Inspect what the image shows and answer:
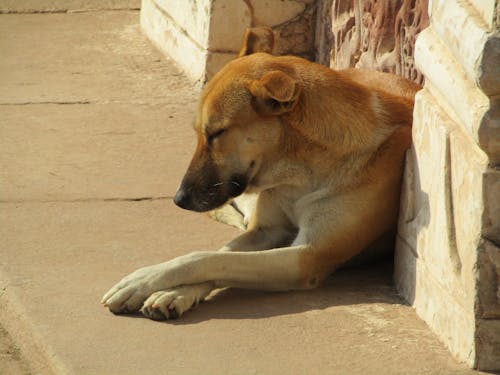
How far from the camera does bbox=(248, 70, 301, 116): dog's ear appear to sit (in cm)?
487

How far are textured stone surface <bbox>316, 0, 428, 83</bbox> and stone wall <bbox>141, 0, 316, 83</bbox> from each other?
15 centimetres

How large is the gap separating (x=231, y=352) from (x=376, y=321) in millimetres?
674

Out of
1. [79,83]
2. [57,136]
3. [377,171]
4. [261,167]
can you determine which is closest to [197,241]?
[261,167]

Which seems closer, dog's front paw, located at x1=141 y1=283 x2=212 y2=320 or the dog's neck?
dog's front paw, located at x1=141 y1=283 x2=212 y2=320

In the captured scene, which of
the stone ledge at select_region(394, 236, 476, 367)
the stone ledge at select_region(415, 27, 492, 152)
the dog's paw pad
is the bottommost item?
the dog's paw pad

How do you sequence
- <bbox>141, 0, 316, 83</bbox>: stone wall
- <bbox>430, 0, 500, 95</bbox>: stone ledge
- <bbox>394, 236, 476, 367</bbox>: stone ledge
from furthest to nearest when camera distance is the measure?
<bbox>141, 0, 316, 83</bbox>: stone wall, <bbox>394, 236, 476, 367</bbox>: stone ledge, <bbox>430, 0, 500, 95</bbox>: stone ledge

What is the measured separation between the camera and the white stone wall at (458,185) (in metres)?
3.95

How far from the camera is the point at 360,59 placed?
23.0ft

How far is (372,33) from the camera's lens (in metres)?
6.78

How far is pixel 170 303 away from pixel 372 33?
9.15 ft

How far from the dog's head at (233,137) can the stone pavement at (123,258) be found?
46 cm

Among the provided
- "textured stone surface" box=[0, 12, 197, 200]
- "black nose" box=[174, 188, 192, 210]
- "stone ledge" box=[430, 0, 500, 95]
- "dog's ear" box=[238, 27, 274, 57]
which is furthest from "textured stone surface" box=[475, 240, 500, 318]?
"textured stone surface" box=[0, 12, 197, 200]

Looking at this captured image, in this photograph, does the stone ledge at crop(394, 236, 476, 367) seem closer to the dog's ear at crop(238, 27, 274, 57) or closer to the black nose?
the black nose

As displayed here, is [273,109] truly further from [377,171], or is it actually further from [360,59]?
[360,59]
